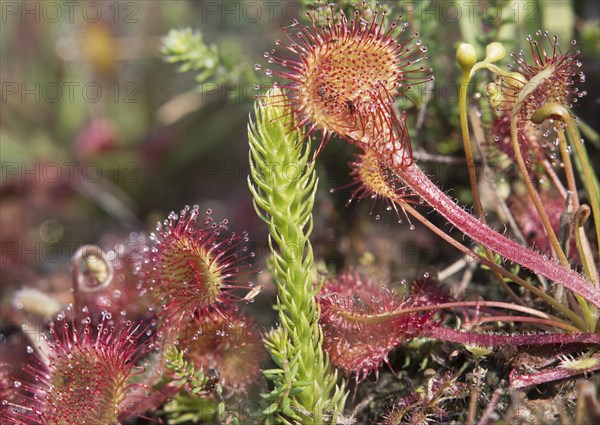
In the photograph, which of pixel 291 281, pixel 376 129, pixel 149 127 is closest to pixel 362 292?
pixel 291 281

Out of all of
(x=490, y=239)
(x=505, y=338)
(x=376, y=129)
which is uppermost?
(x=376, y=129)

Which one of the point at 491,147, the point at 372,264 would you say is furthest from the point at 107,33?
the point at 491,147

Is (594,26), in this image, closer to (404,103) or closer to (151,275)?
(404,103)

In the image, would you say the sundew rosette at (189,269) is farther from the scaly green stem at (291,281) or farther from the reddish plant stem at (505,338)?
the reddish plant stem at (505,338)

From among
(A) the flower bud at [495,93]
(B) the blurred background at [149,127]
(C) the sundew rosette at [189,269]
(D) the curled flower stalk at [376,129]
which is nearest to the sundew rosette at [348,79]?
(D) the curled flower stalk at [376,129]

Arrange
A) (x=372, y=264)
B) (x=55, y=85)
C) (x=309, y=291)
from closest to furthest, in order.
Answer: (x=309, y=291) → (x=372, y=264) → (x=55, y=85)

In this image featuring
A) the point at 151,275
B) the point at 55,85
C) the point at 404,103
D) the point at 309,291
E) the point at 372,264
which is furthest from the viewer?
the point at 55,85

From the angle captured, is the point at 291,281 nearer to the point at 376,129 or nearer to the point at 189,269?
the point at 189,269
